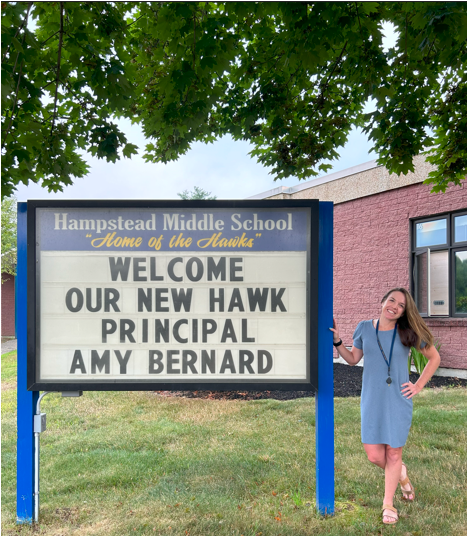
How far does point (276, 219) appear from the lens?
393 centimetres

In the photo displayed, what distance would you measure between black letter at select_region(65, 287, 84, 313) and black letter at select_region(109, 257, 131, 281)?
0.31 metres

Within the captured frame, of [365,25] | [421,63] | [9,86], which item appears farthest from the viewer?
[421,63]

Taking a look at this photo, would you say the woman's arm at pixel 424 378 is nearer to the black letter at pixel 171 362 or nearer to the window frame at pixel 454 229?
the black letter at pixel 171 362

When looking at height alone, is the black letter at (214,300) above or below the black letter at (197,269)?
below

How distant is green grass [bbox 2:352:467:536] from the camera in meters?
3.65

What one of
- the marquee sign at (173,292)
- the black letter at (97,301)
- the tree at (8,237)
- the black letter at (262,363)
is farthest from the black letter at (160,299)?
the tree at (8,237)

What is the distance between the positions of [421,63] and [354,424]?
16.9 feet

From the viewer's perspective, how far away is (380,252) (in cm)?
1249

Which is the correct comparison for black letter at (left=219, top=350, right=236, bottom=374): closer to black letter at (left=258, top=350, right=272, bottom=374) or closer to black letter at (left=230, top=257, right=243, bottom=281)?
black letter at (left=258, top=350, right=272, bottom=374)

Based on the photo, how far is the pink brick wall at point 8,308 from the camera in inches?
1165

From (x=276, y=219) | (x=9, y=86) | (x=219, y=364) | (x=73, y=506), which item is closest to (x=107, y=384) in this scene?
(x=219, y=364)

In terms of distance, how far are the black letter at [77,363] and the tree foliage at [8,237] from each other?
1153 inches

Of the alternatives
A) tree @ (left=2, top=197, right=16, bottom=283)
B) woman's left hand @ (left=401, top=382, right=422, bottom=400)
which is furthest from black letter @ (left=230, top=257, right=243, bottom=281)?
tree @ (left=2, top=197, right=16, bottom=283)

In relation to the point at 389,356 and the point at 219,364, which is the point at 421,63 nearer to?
the point at 389,356
